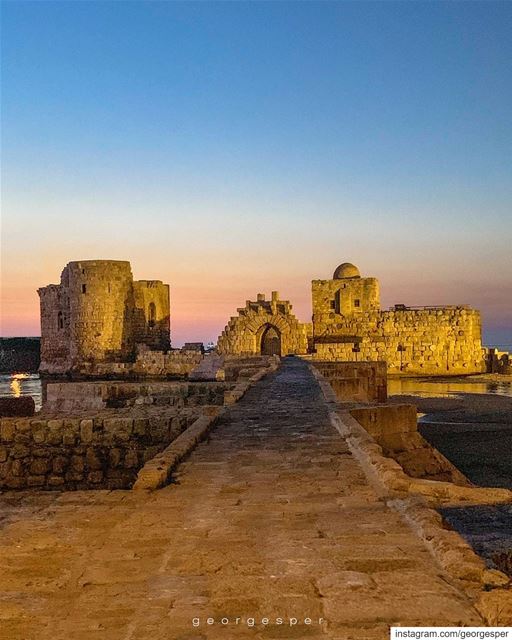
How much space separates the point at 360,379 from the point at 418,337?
17.9 metres

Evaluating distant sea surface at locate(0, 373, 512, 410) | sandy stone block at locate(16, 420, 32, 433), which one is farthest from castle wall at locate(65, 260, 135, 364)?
sandy stone block at locate(16, 420, 32, 433)

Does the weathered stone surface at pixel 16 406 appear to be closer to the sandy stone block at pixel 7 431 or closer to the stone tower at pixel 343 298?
the sandy stone block at pixel 7 431

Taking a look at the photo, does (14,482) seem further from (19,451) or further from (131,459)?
(131,459)

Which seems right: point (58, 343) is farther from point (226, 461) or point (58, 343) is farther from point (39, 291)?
point (226, 461)

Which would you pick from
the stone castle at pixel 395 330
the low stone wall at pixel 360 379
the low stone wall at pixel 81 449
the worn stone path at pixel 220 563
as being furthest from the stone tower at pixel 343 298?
the worn stone path at pixel 220 563

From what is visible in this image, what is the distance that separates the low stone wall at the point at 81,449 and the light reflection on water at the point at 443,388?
58.4 feet

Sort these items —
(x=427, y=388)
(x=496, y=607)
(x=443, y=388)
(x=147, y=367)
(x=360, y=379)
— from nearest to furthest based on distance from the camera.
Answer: (x=496, y=607) < (x=360, y=379) < (x=443, y=388) < (x=427, y=388) < (x=147, y=367)

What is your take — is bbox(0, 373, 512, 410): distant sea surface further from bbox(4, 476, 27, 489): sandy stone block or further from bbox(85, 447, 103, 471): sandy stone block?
bbox(85, 447, 103, 471): sandy stone block

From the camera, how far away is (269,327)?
34406mm

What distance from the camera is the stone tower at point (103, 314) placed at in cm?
4066

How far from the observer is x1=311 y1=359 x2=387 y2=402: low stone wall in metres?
19.3

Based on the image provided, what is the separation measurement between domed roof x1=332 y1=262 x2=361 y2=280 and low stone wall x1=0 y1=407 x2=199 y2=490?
30.7m

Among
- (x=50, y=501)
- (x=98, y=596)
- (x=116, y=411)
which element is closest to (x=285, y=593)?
(x=98, y=596)

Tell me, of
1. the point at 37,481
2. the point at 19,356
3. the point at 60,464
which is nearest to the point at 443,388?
the point at 60,464
